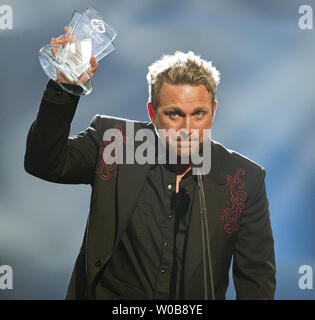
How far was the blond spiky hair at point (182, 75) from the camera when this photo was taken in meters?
2.20

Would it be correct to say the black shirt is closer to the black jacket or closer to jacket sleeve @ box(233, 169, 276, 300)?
the black jacket

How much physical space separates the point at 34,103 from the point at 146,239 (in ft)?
3.59

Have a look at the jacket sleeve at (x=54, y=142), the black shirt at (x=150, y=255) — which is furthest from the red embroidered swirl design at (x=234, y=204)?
the jacket sleeve at (x=54, y=142)

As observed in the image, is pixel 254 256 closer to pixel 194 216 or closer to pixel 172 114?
pixel 194 216

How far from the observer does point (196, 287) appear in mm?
2074

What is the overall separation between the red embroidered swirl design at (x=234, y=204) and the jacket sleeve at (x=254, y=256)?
3 centimetres

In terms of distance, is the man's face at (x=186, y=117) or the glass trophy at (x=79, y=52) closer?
the glass trophy at (x=79, y=52)

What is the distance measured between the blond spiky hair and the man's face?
3 cm

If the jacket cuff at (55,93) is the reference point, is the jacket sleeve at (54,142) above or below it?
below

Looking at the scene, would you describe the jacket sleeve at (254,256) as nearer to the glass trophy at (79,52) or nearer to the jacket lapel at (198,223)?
the jacket lapel at (198,223)

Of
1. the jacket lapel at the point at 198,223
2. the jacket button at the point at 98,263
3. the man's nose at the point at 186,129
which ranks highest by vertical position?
the man's nose at the point at 186,129

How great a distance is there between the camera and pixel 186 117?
2.18 metres
